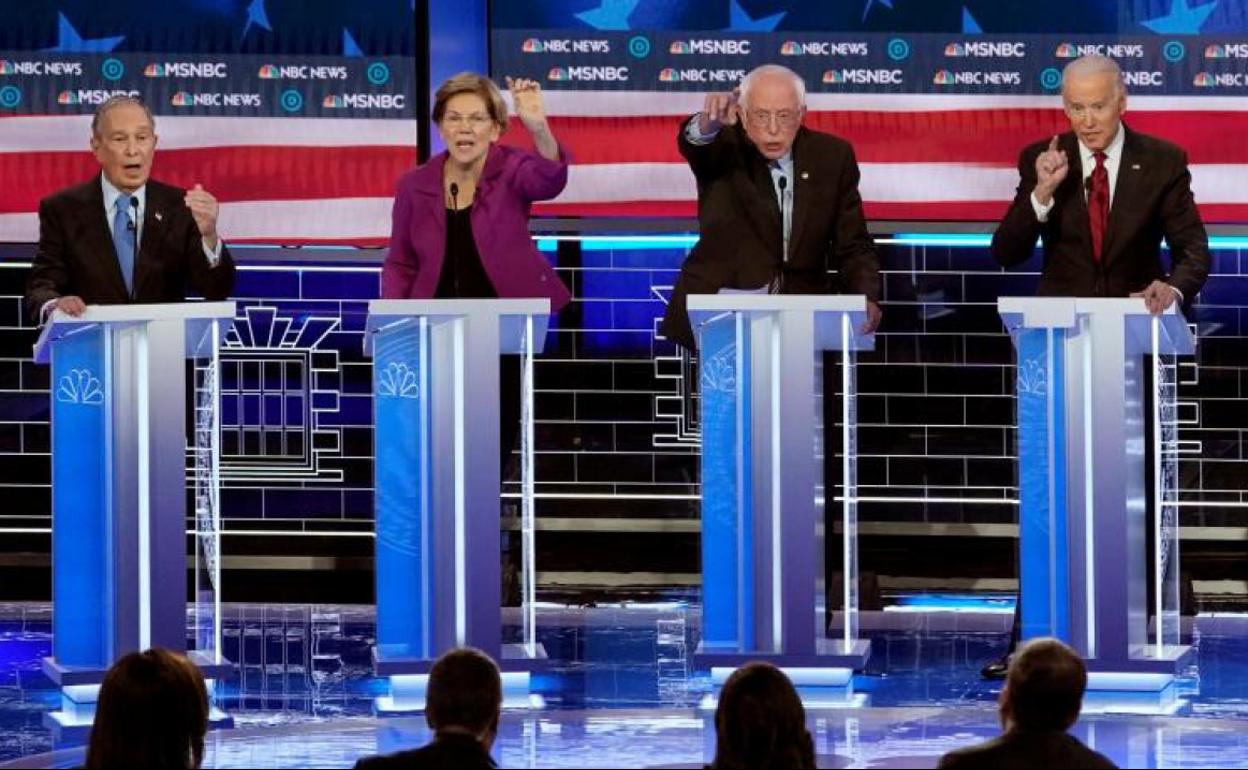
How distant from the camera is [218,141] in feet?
27.6

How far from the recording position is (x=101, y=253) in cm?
628

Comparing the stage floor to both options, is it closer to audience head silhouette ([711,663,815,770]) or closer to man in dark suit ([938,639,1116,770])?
man in dark suit ([938,639,1116,770])

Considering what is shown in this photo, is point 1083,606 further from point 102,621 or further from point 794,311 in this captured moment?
point 102,621

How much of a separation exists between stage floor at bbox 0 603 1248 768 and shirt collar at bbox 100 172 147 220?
120 cm

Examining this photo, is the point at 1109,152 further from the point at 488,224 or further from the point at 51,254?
the point at 51,254

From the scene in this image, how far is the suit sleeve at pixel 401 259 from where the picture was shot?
20.6 ft

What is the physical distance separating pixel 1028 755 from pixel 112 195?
135 inches

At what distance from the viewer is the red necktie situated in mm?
6195

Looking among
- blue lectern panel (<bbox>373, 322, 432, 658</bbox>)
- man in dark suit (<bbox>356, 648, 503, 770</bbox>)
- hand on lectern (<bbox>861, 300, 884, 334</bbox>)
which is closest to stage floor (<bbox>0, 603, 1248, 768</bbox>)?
blue lectern panel (<bbox>373, 322, 432, 658</bbox>)

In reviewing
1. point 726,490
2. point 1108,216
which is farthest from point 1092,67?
point 726,490

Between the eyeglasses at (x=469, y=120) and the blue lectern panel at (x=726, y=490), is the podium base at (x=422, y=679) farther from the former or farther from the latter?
the eyeglasses at (x=469, y=120)

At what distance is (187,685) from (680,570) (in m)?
5.57

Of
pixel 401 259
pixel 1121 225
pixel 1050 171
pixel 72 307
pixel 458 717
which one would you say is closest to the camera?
pixel 458 717

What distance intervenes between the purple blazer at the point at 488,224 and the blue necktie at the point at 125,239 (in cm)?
64
